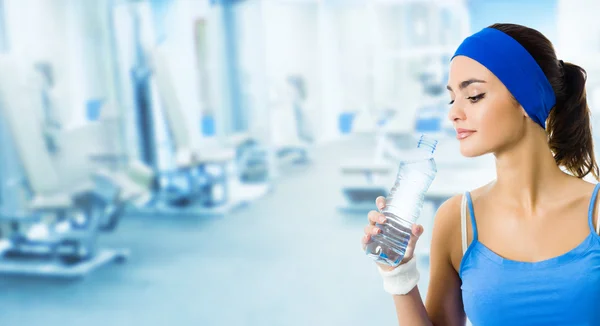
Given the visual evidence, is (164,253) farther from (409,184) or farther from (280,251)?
(409,184)

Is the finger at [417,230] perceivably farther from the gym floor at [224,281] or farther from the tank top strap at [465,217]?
the gym floor at [224,281]

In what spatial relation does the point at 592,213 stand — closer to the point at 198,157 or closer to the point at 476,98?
the point at 476,98

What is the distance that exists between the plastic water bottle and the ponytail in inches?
8.0

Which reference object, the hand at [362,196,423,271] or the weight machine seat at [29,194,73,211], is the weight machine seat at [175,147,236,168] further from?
the hand at [362,196,423,271]

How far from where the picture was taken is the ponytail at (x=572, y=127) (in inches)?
34.7

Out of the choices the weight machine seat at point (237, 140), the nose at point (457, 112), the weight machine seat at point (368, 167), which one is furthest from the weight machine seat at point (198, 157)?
the nose at point (457, 112)

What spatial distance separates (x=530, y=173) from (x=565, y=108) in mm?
111

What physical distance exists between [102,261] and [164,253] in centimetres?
38

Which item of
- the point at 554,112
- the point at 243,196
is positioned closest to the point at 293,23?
the point at 243,196

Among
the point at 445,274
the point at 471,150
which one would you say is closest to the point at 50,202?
the point at 445,274

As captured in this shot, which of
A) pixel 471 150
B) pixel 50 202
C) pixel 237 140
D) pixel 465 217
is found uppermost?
pixel 471 150

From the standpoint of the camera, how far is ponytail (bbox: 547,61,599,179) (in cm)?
88

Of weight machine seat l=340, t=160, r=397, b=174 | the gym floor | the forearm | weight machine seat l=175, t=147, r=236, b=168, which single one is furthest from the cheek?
weight machine seat l=175, t=147, r=236, b=168

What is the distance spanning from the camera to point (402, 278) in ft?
2.81
